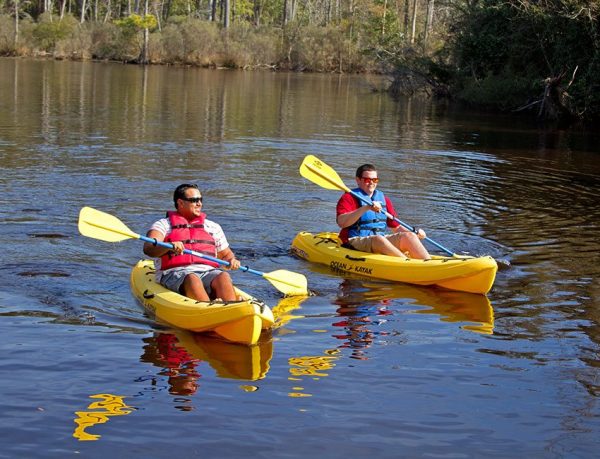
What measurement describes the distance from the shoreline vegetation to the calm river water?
937cm

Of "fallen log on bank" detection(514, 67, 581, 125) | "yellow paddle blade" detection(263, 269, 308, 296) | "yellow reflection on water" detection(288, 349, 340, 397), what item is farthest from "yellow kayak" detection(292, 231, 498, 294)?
"fallen log on bank" detection(514, 67, 581, 125)

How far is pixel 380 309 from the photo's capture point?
28.2 ft

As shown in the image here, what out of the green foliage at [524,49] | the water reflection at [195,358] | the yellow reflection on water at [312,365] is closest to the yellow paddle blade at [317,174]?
the water reflection at [195,358]

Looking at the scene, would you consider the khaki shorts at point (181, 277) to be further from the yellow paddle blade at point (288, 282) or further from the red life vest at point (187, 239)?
the yellow paddle blade at point (288, 282)

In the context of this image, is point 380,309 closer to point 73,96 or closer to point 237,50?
point 73,96

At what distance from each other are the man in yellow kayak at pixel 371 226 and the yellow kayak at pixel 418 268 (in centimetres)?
13

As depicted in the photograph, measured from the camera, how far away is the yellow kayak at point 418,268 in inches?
359

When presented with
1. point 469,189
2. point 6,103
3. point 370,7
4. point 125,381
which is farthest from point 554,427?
point 370,7

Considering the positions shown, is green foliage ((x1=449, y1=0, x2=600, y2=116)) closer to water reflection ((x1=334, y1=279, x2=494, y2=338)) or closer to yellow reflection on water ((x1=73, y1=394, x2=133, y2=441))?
water reflection ((x1=334, y1=279, x2=494, y2=338))

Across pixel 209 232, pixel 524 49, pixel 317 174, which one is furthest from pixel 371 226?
pixel 524 49

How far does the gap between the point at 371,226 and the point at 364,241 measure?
0.22 metres

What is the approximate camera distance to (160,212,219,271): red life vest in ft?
26.1

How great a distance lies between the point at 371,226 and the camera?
10.2 metres

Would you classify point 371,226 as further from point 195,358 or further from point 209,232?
point 195,358
